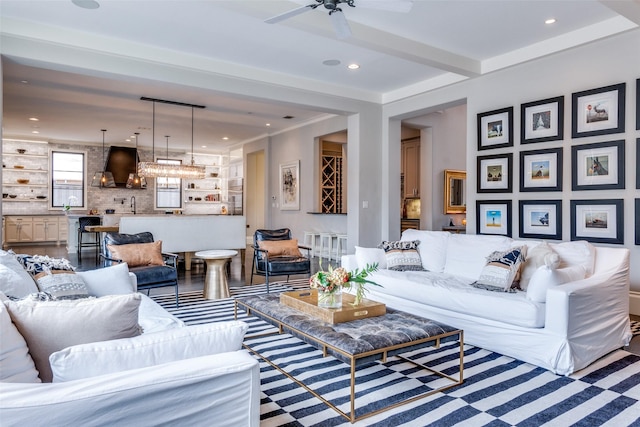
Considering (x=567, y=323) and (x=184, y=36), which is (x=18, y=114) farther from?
(x=567, y=323)

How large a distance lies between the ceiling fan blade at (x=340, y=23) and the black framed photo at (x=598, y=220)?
10.5ft

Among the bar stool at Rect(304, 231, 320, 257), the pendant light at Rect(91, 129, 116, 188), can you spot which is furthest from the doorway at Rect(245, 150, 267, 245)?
the pendant light at Rect(91, 129, 116, 188)

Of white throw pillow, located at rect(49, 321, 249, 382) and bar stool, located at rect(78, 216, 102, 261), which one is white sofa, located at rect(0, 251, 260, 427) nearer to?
white throw pillow, located at rect(49, 321, 249, 382)

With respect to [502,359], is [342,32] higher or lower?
higher

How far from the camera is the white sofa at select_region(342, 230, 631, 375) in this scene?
2.81 metres

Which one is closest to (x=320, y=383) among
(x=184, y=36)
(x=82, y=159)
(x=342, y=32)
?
(x=342, y=32)

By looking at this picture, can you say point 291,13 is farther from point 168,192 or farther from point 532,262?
point 168,192

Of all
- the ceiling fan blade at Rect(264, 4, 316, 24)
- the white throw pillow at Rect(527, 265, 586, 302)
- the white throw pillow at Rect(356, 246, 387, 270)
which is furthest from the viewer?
the white throw pillow at Rect(356, 246, 387, 270)

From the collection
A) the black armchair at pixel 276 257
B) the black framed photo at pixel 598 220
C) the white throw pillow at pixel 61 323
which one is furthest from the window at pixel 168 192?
the white throw pillow at pixel 61 323

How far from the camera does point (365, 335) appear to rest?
2387mm

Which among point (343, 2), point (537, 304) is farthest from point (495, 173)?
point (343, 2)

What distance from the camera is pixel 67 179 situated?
39.2ft

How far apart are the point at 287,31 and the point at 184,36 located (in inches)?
47.2

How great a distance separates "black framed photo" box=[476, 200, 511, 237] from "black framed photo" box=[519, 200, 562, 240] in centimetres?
19
